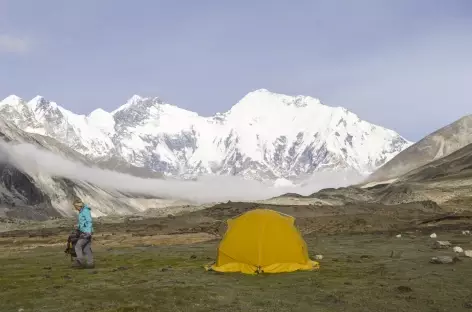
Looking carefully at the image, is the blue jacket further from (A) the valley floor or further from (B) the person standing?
(A) the valley floor

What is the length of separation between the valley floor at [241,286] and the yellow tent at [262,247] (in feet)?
2.72

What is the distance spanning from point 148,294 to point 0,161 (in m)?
177

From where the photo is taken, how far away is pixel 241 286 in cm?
1834

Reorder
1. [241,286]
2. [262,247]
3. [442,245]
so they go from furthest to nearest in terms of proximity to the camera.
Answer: [442,245] → [262,247] → [241,286]

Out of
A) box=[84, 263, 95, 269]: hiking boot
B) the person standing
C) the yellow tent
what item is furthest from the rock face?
the yellow tent

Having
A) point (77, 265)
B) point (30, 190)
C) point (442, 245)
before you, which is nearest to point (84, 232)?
point (77, 265)

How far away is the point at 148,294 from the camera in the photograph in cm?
1650

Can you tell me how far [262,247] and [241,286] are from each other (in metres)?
3.64

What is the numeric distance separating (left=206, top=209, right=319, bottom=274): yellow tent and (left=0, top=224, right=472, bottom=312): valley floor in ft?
2.72

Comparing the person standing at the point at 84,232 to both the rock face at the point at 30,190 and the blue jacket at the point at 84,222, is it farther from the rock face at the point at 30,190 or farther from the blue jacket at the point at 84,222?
the rock face at the point at 30,190

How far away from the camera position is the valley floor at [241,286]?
15.0m

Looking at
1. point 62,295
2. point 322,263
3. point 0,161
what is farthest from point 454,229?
point 0,161

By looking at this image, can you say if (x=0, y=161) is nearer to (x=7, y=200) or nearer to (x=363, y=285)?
(x=7, y=200)

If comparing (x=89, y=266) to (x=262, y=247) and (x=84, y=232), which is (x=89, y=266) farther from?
(x=262, y=247)
